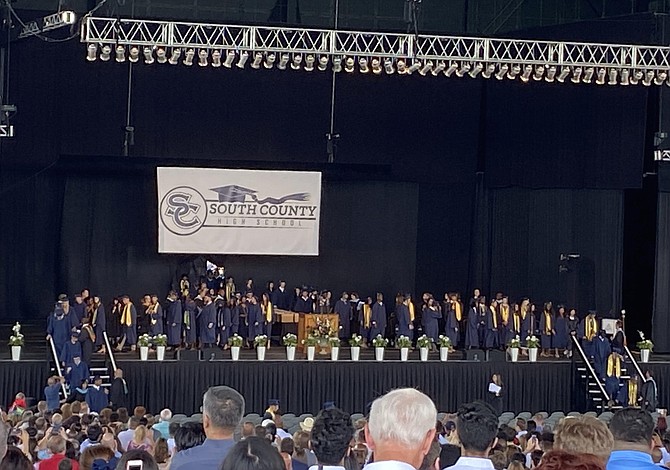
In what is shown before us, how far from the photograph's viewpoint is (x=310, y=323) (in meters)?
19.0

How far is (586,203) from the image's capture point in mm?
20641

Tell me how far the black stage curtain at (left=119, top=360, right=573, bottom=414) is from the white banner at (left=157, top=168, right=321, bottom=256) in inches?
135

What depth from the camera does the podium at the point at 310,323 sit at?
18875mm

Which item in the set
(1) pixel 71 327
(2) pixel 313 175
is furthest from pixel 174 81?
(1) pixel 71 327

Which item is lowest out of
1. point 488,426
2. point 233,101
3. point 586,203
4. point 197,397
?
point 197,397

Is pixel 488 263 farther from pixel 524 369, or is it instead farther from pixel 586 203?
pixel 524 369

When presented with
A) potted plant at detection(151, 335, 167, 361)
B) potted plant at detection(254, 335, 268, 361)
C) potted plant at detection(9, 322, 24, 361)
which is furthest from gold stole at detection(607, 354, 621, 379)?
potted plant at detection(9, 322, 24, 361)

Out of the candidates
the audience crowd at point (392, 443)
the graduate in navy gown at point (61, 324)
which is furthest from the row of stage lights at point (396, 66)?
the audience crowd at point (392, 443)

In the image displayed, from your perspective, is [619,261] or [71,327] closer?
[71,327]

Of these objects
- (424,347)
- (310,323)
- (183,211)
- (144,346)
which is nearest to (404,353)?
(424,347)

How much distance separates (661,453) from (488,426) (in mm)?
4787

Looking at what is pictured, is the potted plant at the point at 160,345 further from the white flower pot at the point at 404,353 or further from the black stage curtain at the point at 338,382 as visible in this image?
the white flower pot at the point at 404,353

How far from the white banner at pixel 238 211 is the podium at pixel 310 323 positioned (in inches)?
71.7

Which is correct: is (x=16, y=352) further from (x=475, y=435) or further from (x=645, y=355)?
(x=475, y=435)
